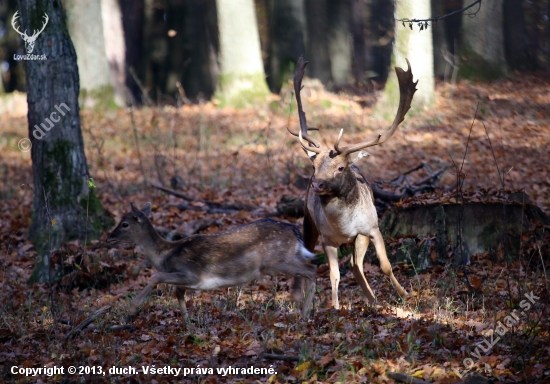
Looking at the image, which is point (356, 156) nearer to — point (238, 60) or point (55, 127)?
point (55, 127)

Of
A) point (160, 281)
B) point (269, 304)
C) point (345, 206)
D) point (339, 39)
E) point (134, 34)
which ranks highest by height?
point (134, 34)

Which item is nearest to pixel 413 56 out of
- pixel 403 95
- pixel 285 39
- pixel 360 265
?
pixel 285 39

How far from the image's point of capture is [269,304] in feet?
25.7

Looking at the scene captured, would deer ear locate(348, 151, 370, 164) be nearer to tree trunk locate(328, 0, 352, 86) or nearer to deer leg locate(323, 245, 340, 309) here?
deer leg locate(323, 245, 340, 309)

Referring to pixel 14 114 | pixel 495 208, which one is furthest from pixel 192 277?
pixel 14 114

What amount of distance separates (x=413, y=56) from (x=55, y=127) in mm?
11341

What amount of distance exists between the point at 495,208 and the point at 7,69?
27.2 meters

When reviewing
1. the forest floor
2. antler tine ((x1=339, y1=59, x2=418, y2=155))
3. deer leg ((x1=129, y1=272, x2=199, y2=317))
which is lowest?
the forest floor

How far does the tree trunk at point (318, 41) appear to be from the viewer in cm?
2589

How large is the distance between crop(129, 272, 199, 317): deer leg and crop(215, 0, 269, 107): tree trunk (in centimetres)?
1386

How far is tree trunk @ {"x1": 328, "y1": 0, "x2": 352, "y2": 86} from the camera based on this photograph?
29.1 m

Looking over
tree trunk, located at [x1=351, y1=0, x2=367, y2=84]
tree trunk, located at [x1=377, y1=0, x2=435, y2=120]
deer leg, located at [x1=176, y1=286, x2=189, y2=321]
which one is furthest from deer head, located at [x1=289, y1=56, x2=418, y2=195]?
tree trunk, located at [x1=351, y1=0, x2=367, y2=84]

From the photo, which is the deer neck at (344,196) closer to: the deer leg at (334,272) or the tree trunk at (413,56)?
the deer leg at (334,272)

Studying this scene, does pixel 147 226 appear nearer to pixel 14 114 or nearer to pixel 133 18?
pixel 14 114
